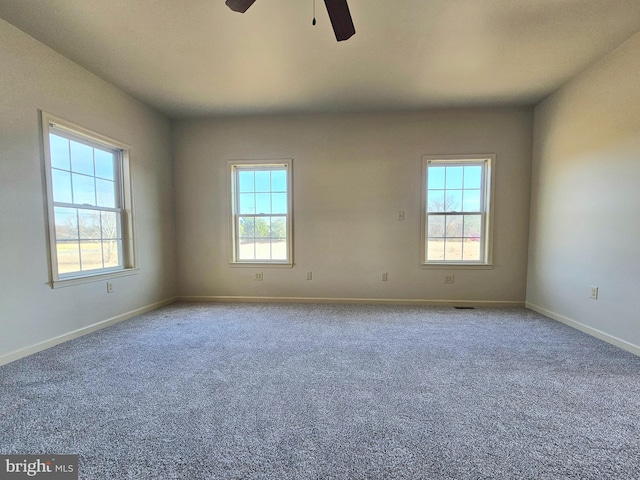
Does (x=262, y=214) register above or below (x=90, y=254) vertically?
above

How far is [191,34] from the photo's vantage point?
7.17 ft

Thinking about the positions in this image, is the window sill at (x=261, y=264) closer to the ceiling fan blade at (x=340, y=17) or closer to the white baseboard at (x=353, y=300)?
the white baseboard at (x=353, y=300)

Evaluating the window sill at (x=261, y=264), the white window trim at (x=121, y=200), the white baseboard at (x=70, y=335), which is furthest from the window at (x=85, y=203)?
the window sill at (x=261, y=264)

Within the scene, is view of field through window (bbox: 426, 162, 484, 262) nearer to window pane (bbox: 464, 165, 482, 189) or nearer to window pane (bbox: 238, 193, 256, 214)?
window pane (bbox: 464, 165, 482, 189)

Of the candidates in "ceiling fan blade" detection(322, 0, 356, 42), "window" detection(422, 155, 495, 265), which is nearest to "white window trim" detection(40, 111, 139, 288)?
"ceiling fan blade" detection(322, 0, 356, 42)

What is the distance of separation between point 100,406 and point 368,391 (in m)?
1.65

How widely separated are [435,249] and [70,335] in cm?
438

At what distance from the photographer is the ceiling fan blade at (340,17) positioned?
1554 millimetres

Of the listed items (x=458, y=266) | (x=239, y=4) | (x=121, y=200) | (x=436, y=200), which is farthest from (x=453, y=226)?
(x=121, y=200)

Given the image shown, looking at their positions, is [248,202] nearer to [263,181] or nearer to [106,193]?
[263,181]

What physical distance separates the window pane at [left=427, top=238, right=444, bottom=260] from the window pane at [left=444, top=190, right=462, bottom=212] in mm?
469

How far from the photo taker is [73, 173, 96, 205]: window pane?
271 centimetres

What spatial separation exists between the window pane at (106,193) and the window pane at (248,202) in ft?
5.11

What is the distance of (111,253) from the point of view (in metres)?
3.15
